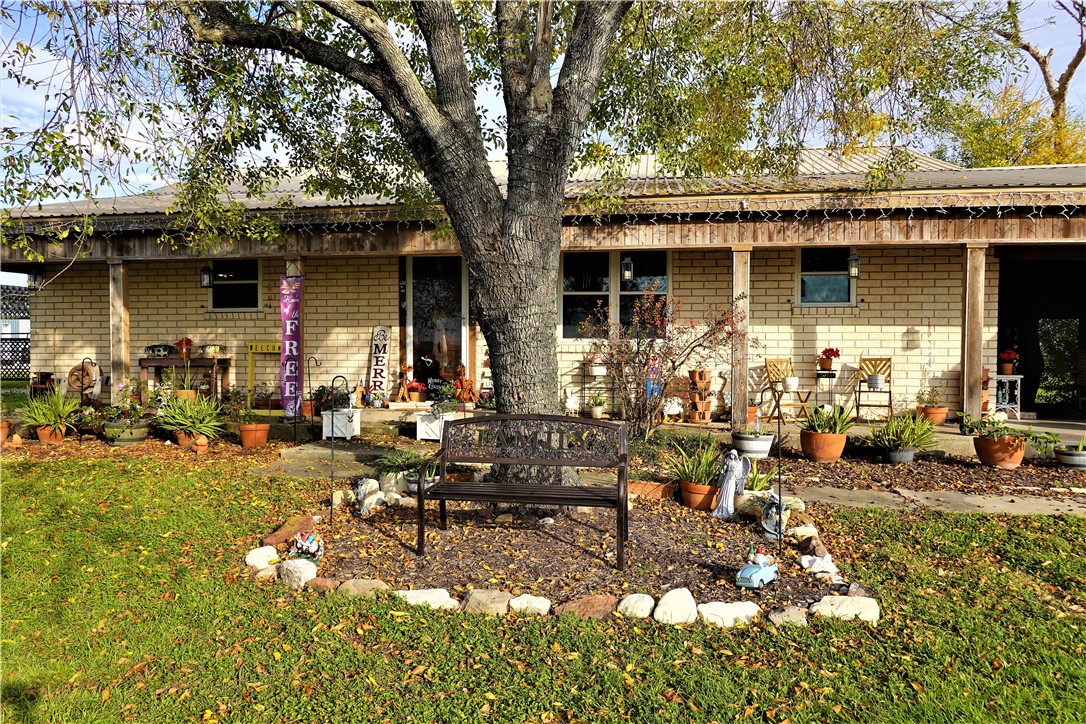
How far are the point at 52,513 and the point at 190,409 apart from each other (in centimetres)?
308

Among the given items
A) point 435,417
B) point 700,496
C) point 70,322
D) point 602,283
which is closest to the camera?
point 700,496

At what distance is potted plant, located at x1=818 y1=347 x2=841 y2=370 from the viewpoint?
9.45 m

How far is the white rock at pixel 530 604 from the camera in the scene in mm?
3580

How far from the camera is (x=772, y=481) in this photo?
6422mm

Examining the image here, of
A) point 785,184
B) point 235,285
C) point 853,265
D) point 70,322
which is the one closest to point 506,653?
point 785,184

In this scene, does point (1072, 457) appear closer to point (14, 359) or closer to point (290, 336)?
point (290, 336)

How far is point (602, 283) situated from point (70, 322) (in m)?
9.97

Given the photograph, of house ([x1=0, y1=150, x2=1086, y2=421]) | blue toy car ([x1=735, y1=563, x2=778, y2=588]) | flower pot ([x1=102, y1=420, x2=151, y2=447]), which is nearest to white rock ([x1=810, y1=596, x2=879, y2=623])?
blue toy car ([x1=735, y1=563, x2=778, y2=588])

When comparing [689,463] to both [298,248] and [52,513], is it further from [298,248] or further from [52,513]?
[298,248]

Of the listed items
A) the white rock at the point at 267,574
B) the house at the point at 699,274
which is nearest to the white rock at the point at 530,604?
the white rock at the point at 267,574

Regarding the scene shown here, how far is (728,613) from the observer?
3484mm

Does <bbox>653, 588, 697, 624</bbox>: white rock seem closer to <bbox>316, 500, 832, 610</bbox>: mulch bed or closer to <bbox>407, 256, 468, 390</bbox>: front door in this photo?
<bbox>316, 500, 832, 610</bbox>: mulch bed

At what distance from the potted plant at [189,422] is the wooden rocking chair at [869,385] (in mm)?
9232

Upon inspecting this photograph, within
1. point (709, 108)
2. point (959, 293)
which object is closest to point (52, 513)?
point (709, 108)
